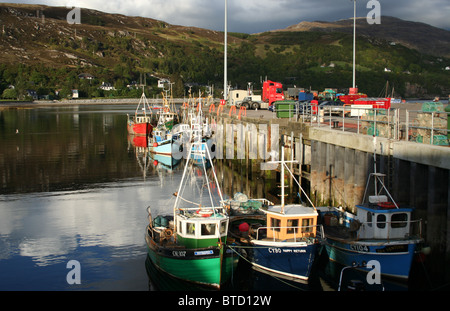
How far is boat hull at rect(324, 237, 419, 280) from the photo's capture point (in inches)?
791

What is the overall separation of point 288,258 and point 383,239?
3.56 metres

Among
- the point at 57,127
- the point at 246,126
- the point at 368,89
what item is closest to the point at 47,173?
the point at 246,126

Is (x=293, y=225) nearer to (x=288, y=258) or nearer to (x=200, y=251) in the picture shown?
(x=288, y=258)

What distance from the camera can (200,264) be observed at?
20.8m

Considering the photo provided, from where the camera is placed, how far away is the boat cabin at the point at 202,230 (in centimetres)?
2114

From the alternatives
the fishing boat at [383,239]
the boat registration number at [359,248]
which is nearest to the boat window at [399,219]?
the fishing boat at [383,239]

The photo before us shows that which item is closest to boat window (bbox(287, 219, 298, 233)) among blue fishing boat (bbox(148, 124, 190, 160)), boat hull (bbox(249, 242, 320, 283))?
boat hull (bbox(249, 242, 320, 283))

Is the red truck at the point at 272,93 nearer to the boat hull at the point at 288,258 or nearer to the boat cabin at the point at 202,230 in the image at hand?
the boat hull at the point at 288,258

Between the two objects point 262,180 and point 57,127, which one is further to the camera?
point 57,127

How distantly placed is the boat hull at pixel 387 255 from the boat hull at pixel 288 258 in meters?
1.47

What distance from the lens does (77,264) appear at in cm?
2414
